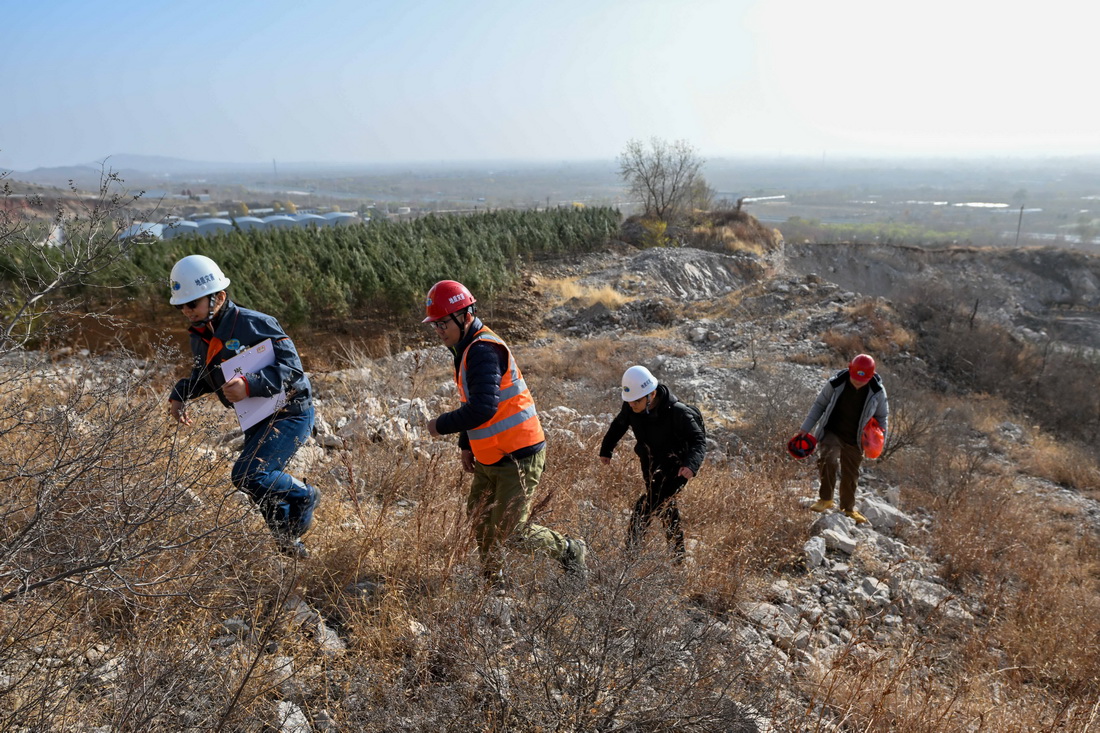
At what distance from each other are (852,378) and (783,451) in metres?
2.39

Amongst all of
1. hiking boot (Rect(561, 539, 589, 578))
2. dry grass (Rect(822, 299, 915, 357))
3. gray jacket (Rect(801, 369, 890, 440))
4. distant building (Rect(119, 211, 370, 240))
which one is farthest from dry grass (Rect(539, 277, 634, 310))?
hiking boot (Rect(561, 539, 589, 578))

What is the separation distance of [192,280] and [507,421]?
1.63m

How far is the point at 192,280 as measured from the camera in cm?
269

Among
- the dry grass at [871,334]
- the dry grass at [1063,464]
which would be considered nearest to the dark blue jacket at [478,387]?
the dry grass at [1063,464]

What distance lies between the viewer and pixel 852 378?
458 cm

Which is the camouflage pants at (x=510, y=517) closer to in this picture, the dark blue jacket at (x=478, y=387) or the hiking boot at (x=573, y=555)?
the hiking boot at (x=573, y=555)

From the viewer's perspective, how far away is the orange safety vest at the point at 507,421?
2766 mm

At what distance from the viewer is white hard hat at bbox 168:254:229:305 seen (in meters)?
2.67

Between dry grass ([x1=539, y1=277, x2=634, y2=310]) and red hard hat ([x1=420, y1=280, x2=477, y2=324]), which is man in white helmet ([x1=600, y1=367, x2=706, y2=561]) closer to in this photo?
red hard hat ([x1=420, y1=280, x2=477, y2=324])

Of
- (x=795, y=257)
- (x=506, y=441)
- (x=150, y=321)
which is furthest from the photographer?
(x=795, y=257)

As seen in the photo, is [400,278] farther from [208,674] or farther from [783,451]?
[208,674]

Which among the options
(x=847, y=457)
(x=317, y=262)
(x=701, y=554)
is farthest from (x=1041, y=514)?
(x=317, y=262)

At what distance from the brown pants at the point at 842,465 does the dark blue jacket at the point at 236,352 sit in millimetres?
4111

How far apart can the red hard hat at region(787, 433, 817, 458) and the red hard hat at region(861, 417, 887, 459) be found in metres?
0.38
